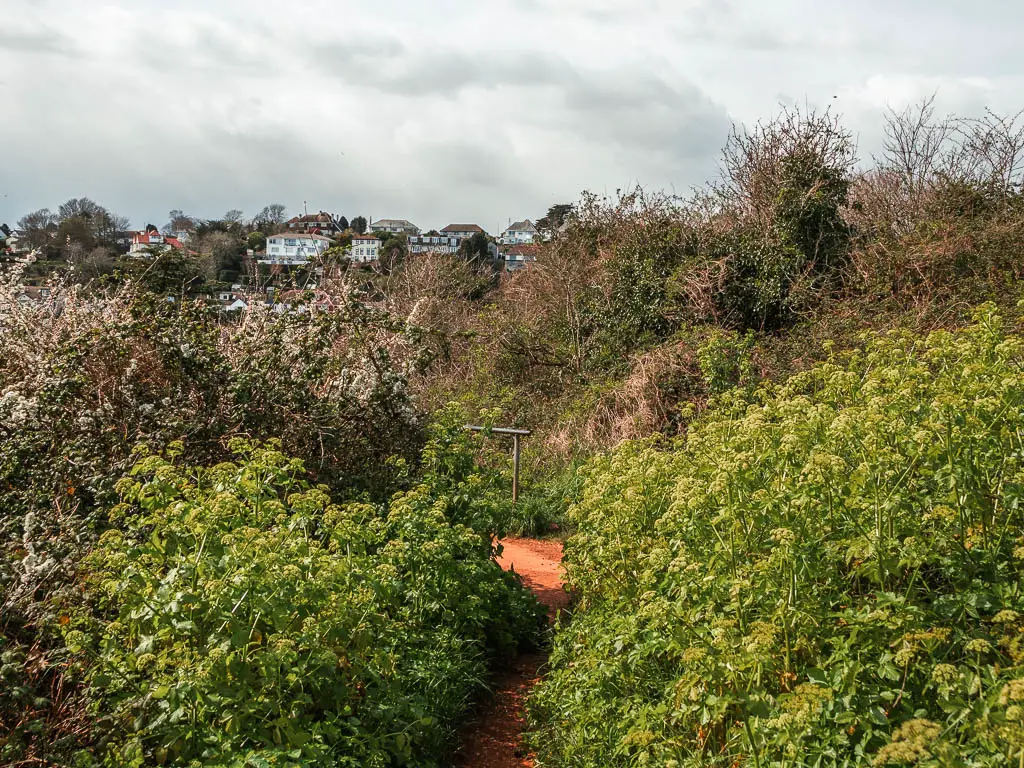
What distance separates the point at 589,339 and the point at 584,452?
177 inches

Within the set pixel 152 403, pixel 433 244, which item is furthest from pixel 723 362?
pixel 433 244

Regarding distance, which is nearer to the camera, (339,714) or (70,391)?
(339,714)

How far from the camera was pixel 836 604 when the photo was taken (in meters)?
3.61

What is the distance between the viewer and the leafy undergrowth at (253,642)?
3.51 meters

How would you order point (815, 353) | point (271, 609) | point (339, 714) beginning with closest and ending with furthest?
point (271, 609)
point (339, 714)
point (815, 353)

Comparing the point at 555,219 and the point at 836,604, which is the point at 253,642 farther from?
the point at 555,219

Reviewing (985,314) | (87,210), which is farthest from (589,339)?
(87,210)

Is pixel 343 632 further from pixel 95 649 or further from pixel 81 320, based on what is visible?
pixel 81 320

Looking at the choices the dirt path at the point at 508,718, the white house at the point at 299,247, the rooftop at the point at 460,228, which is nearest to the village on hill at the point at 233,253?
the white house at the point at 299,247

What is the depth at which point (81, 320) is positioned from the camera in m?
7.26

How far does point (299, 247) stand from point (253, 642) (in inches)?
376

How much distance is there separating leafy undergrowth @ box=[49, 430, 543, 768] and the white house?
643 cm

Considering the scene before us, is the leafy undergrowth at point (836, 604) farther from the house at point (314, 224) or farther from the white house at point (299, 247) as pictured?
the house at point (314, 224)

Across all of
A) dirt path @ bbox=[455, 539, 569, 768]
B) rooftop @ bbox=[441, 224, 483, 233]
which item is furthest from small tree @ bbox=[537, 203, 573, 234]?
rooftop @ bbox=[441, 224, 483, 233]
